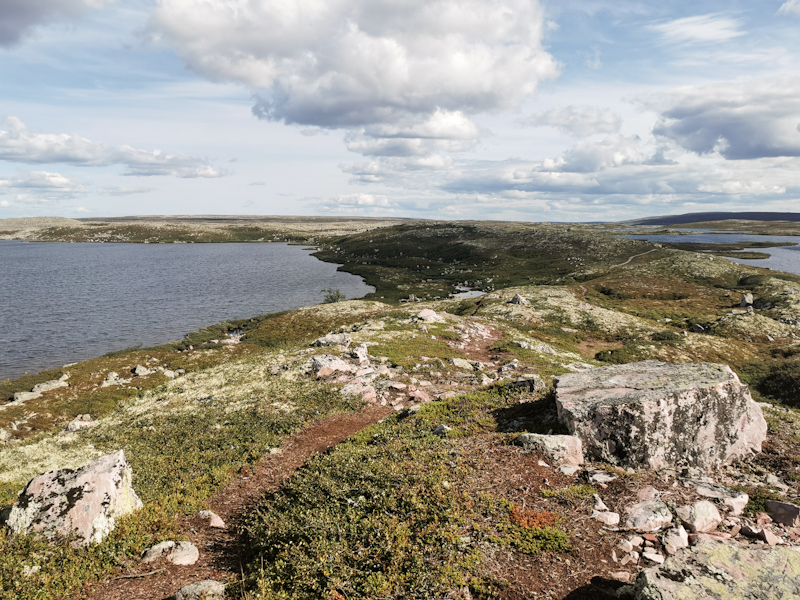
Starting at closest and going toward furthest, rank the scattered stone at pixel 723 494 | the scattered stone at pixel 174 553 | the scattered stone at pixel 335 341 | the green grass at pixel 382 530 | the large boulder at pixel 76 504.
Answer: the green grass at pixel 382 530 < the scattered stone at pixel 723 494 < the scattered stone at pixel 174 553 < the large boulder at pixel 76 504 < the scattered stone at pixel 335 341

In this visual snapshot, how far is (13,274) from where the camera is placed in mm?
134750

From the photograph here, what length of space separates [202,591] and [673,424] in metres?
16.0

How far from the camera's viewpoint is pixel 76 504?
→ 44.9 ft

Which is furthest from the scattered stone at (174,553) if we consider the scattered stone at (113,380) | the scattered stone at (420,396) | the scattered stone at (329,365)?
the scattered stone at (113,380)

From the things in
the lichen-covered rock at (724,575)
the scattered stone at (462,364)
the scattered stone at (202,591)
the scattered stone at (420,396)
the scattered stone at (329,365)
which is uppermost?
the lichen-covered rock at (724,575)

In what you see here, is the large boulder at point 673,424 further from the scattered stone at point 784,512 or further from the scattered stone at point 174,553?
the scattered stone at point 174,553

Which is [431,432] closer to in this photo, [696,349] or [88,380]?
[88,380]

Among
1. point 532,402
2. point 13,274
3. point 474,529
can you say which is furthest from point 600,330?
point 13,274

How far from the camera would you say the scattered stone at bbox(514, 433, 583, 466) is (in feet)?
51.0

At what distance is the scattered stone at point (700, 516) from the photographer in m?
11.8

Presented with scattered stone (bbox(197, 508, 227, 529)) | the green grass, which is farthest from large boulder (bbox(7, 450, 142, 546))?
the green grass

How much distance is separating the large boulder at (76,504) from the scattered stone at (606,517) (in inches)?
605

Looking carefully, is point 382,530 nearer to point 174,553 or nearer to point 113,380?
point 174,553

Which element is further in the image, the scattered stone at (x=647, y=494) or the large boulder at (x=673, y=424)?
the large boulder at (x=673, y=424)
